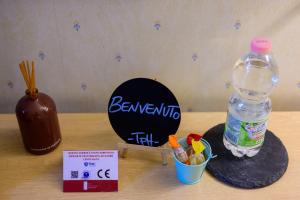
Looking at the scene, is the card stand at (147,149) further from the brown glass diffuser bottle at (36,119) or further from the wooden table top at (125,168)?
the brown glass diffuser bottle at (36,119)

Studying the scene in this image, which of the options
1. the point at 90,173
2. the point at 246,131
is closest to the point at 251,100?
the point at 246,131

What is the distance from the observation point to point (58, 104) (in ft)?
3.83

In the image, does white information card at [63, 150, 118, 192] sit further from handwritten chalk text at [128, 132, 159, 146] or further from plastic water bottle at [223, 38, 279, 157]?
plastic water bottle at [223, 38, 279, 157]

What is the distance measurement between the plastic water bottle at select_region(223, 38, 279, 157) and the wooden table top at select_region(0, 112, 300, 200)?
12 cm

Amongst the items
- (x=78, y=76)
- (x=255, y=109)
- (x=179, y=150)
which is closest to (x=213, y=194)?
(x=179, y=150)

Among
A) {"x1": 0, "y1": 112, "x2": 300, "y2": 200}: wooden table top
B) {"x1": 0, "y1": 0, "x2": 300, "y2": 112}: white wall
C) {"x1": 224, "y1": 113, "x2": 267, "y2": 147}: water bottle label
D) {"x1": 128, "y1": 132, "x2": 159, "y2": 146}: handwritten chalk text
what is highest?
{"x1": 0, "y1": 0, "x2": 300, "y2": 112}: white wall

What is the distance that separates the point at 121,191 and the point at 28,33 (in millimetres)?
551

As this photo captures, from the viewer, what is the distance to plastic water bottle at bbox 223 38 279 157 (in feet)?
2.71

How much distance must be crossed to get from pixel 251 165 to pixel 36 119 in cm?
59

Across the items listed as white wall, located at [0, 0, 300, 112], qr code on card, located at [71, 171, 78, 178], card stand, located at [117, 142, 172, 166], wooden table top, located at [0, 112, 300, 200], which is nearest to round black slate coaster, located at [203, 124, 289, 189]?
wooden table top, located at [0, 112, 300, 200]

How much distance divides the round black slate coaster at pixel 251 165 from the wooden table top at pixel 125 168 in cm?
2

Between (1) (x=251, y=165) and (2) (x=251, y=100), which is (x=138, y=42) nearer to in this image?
(2) (x=251, y=100)

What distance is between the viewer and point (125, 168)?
2.95 feet

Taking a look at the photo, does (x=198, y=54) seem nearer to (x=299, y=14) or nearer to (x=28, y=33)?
(x=299, y=14)
